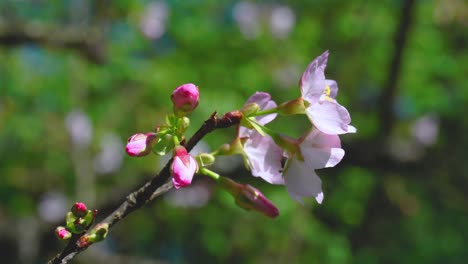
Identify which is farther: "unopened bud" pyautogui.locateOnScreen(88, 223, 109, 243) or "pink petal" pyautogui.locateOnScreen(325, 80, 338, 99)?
"pink petal" pyautogui.locateOnScreen(325, 80, 338, 99)

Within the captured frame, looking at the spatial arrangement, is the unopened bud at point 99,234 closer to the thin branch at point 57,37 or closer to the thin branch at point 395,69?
the thin branch at point 395,69

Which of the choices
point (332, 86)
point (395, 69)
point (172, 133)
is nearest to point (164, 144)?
point (172, 133)

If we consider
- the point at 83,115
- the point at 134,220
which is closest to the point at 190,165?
the point at 83,115

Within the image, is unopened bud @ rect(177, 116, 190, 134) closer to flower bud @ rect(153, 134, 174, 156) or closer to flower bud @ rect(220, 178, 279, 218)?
flower bud @ rect(153, 134, 174, 156)

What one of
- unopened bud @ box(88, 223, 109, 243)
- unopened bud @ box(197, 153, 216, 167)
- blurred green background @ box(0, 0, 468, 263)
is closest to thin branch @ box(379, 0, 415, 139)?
blurred green background @ box(0, 0, 468, 263)

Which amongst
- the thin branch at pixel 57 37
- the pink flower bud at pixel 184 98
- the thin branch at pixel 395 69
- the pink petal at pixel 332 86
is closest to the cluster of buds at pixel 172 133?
the pink flower bud at pixel 184 98

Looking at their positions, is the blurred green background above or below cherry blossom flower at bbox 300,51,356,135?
below

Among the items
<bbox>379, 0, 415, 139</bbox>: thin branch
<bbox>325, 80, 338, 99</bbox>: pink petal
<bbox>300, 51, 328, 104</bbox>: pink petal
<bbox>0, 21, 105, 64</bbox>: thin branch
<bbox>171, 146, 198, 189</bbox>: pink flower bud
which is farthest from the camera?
<bbox>0, 21, 105, 64</bbox>: thin branch

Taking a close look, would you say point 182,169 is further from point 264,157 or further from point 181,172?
point 264,157
